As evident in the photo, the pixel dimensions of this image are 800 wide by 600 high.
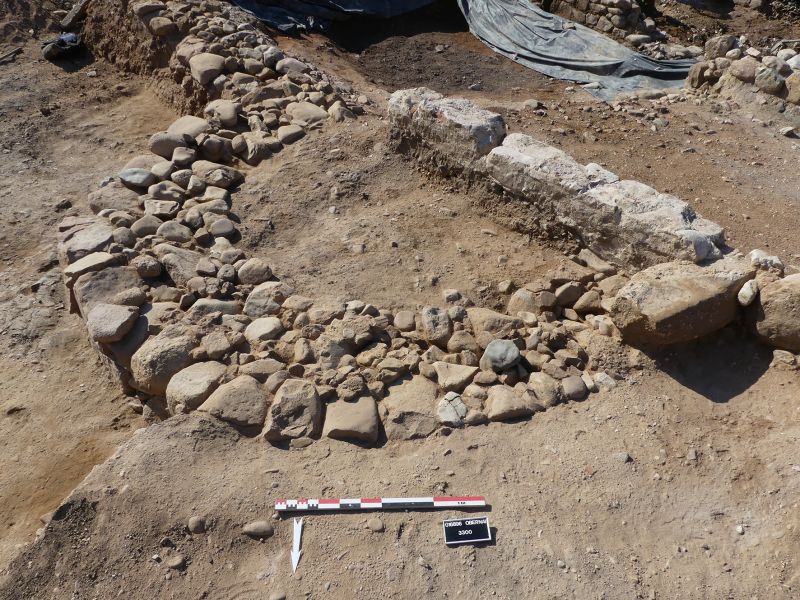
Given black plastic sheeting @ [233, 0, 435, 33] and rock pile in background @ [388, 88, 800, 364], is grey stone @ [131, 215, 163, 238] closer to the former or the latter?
rock pile in background @ [388, 88, 800, 364]

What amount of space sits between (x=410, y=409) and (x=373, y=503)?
54cm

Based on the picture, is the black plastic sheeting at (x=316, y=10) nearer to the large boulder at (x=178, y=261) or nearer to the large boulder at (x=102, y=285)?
the large boulder at (x=178, y=261)

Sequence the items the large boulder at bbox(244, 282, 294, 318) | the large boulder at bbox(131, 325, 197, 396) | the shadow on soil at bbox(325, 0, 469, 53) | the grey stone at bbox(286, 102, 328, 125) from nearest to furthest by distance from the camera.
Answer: the large boulder at bbox(131, 325, 197, 396) < the large boulder at bbox(244, 282, 294, 318) < the grey stone at bbox(286, 102, 328, 125) < the shadow on soil at bbox(325, 0, 469, 53)

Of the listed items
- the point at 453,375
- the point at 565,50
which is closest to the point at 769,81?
the point at 565,50

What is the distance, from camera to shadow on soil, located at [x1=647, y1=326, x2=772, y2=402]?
125 inches

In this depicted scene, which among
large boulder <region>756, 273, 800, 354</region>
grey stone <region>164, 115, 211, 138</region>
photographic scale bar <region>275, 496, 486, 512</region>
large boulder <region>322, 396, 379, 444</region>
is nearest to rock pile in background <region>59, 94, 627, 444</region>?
large boulder <region>322, 396, 379, 444</region>

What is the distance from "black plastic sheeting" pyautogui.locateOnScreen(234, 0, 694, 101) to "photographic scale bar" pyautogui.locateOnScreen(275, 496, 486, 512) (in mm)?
5799

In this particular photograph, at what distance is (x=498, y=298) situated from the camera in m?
3.80

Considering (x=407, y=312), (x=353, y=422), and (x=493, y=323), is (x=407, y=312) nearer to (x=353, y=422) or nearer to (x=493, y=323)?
(x=493, y=323)

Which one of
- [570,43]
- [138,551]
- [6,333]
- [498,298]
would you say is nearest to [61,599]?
[138,551]

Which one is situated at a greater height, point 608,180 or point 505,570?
point 608,180

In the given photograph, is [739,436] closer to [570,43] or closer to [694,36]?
[570,43]

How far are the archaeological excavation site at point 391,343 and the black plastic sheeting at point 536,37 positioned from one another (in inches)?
45.7

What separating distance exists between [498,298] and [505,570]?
1.74 metres
